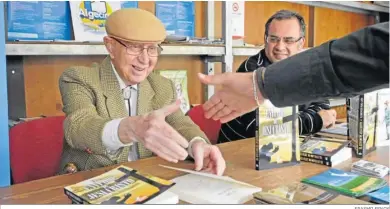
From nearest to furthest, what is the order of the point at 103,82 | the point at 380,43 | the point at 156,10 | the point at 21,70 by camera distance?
the point at 380,43, the point at 103,82, the point at 21,70, the point at 156,10

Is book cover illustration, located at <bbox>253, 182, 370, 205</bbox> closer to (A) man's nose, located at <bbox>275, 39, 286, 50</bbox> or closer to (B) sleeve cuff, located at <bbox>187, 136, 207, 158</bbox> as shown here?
(B) sleeve cuff, located at <bbox>187, 136, 207, 158</bbox>

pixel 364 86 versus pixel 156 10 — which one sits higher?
pixel 156 10

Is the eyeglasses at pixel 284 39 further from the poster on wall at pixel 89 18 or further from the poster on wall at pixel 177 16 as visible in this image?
the poster on wall at pixel 89 18

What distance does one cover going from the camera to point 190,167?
126 cm

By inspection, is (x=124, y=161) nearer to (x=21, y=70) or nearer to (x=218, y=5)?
(x=21, y=70)

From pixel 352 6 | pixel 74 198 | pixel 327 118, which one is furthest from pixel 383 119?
pixel 352 6

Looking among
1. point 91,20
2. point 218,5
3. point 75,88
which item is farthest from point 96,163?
point 218,5

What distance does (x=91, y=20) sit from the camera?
216 cm

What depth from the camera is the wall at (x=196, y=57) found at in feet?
6.94

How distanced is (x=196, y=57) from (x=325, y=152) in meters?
1.72

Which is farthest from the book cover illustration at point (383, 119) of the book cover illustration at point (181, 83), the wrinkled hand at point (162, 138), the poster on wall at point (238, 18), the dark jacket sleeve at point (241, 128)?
the poster on wall at point (238, 18)

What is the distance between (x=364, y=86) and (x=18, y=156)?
1.17 m

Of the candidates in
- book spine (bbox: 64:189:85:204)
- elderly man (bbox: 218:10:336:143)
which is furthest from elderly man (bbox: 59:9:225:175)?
elderly man (bbox: 218:10:336:143)

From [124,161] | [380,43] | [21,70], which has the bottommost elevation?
[124,161]
